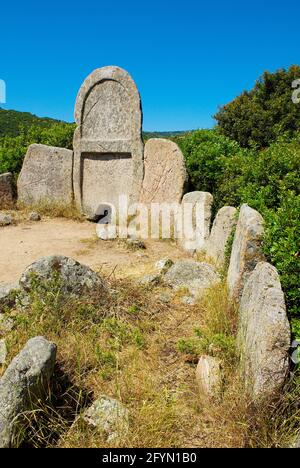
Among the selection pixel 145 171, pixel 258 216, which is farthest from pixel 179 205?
pixel 258 216

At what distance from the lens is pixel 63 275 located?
4.29 metres

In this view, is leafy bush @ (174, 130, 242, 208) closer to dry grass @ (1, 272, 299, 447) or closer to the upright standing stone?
the upright standing stone

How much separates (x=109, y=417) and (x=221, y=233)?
3288 millimetres

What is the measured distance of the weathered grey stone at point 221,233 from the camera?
5375 millimetres

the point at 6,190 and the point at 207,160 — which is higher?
the point at 207,160

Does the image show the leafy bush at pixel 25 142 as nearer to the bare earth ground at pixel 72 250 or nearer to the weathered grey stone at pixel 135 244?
the bare earth ground at pixel 72 250

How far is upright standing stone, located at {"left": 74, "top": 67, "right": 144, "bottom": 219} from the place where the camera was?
850cm

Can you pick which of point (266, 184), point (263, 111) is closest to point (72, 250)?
point (266, 184)

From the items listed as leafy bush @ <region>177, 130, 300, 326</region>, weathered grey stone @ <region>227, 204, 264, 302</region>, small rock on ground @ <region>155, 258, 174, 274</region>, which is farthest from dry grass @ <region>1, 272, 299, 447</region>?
leafy bush @ <region>177, 130, 300, 326</region>

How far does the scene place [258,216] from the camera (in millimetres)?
4062

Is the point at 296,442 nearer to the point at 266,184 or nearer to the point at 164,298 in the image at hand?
the point at 164,298

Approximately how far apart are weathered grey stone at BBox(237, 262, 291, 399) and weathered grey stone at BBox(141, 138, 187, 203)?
4411mm
